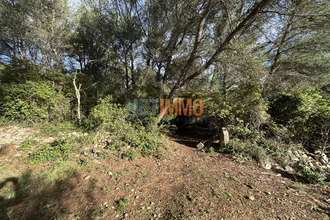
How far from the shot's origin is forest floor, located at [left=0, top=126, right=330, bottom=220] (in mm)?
1821

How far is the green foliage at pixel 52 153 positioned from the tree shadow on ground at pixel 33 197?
320 millimetres

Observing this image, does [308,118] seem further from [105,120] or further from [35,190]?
[35,190]

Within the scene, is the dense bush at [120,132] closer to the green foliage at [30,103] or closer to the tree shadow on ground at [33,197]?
the tree shadow on ground at [33,197]

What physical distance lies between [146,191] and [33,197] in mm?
1877

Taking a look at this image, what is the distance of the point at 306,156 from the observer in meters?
3.65

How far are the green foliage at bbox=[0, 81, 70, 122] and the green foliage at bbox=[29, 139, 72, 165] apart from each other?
6.72 ft

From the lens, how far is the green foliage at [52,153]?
2664 mm

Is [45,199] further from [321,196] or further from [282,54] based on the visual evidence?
[282,54]

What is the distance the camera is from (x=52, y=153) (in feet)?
9.25

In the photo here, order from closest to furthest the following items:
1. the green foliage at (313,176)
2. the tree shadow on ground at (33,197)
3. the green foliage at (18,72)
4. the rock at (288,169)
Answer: the tree shadow on ground at (33,197) < the green foliage at (313,176) < the rock at (288,169) < the green foliage at (18,72)

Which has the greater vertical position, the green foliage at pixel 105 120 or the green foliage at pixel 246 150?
the green foliage at pixel 105 120

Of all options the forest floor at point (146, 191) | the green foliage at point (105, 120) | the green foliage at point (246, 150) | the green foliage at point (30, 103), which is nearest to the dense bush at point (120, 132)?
the green foliage at point (105, 120)

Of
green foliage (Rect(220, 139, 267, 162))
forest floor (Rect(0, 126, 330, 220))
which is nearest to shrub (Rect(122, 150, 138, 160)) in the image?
forest floor (Rect(0, 126, 330, 220))

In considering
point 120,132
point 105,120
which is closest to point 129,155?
point 120,132
